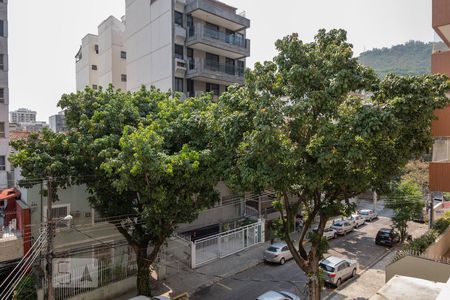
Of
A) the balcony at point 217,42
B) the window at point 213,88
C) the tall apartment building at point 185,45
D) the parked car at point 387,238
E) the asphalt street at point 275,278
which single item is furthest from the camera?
the window at point 213,88

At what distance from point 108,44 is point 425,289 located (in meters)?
37.9

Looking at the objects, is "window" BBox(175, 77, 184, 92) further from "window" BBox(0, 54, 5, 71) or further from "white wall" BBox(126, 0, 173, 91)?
"window" BBox(0, 54, 5, 71)

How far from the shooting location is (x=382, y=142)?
10.9m

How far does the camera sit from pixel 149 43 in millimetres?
28359

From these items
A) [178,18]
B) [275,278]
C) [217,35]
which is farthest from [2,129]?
[275,278]

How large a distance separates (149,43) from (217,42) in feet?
21.0

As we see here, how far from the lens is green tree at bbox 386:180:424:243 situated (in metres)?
24.4

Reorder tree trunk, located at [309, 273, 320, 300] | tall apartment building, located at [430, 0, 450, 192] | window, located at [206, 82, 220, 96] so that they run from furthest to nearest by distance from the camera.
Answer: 1. window, located at [206, 82, 220, 96]
2. tree trunk, located at [309, 273, 320, 300]
3. tall apartment building, located at [430, 0, 450, 192]

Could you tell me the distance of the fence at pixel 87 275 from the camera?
1514cm

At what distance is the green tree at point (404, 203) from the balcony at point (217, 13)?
19.0m

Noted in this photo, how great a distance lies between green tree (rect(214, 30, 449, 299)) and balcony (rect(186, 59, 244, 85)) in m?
14.2

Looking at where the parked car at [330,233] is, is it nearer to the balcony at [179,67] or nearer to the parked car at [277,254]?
the parked car at [277,254]

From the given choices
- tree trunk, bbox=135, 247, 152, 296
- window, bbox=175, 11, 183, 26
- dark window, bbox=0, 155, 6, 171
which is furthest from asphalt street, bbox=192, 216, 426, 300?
window, bbox=175, 11, 183, 26

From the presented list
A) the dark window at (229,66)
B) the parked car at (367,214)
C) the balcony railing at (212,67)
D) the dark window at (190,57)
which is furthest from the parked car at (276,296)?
the parked car at (367,214)
